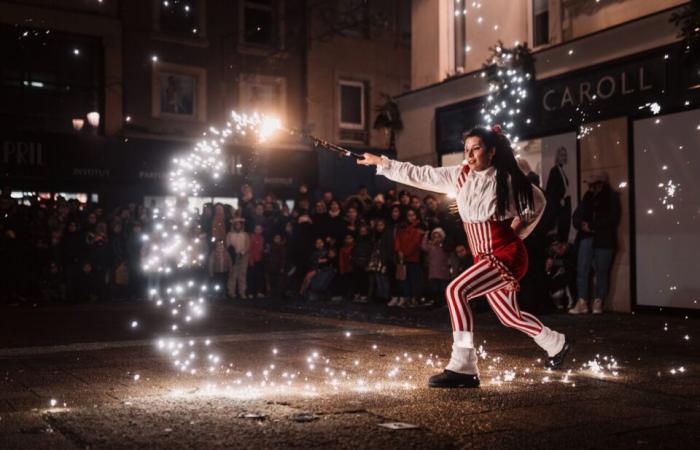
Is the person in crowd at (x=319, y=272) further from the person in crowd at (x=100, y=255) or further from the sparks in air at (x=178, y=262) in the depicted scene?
the person in crowd at (x=100, y=255)

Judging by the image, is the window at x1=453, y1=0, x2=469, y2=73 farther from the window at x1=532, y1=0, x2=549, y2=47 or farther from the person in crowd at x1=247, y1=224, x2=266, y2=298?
the person in crowd at x1=247, y1=224, x2=266, y2=298

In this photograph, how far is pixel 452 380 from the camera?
6.21 metres

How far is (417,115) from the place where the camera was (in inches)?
719

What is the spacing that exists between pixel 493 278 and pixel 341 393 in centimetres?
156

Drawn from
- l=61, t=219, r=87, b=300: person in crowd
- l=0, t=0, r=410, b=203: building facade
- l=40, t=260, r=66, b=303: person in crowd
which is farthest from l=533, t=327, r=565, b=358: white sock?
l=0, t=0, r=410, b=203: building facade

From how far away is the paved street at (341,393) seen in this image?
4598mm

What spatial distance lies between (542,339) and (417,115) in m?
11.8

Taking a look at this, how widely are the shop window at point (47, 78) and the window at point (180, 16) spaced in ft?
7.52

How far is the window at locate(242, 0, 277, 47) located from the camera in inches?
1064

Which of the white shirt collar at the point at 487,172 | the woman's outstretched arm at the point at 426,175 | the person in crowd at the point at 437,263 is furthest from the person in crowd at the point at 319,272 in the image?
the white shirt collar at the point at 487,172

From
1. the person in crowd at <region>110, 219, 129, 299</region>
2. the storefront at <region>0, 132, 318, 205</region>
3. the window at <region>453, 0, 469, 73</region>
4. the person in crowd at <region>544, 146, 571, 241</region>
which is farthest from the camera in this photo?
the storefront at <region>0, 132, 318, 205</region>

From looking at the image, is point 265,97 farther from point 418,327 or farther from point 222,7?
point 418,327

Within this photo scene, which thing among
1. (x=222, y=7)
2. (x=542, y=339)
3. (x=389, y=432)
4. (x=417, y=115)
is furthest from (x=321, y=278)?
(x=222, y=7)

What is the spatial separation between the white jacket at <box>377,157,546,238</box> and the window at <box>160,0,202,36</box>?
65.9 ft
